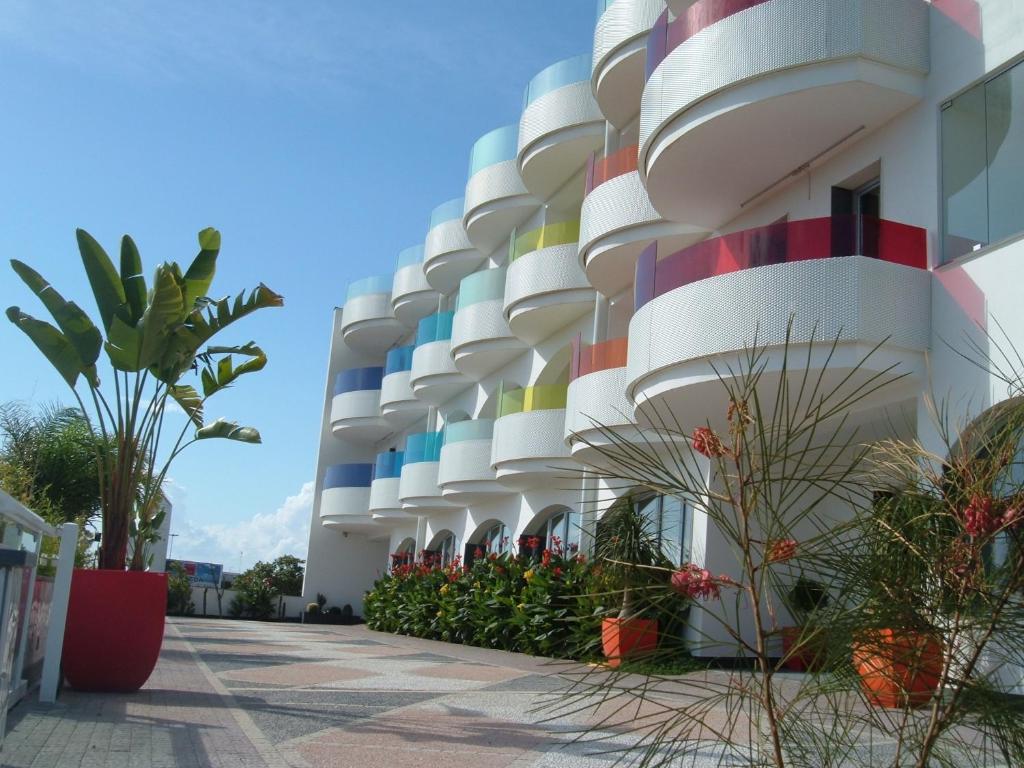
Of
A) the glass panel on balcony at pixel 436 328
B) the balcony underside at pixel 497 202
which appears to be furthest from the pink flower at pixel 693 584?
the glass panel on balcony at pixel 436 328

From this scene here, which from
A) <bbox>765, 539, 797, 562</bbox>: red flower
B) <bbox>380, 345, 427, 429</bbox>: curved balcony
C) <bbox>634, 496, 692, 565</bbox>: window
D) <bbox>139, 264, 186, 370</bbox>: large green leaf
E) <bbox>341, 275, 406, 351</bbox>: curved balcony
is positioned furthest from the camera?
<bbox>341, 275, 406, 351</bbox>: curved balcony

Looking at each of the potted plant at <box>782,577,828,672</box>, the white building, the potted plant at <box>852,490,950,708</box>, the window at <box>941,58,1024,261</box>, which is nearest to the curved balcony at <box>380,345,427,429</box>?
the white building

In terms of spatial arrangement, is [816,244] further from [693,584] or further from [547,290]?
[547,290]

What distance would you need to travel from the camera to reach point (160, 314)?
35.3 feet

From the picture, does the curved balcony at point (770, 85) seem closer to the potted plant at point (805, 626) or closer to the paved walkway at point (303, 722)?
the paved walkway at point (303, 722)

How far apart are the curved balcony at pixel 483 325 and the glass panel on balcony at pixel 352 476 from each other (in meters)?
11.0

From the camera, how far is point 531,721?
9414 mm

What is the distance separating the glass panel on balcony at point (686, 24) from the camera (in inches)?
535

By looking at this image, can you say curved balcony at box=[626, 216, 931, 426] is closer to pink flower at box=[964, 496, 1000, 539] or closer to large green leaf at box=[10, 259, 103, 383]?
large green leaf at box=[10, 259, 103, 383]

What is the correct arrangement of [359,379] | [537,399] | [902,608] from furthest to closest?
1. [359,379]
2. [537,399]
3. [902,608]

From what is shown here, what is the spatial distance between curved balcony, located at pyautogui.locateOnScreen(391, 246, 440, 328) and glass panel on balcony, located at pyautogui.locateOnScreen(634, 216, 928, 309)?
74.6 feet

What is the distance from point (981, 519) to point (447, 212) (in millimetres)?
29954

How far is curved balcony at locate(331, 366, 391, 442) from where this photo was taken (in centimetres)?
3872

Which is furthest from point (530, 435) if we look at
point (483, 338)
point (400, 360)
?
point (400, 360)
